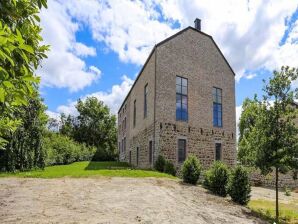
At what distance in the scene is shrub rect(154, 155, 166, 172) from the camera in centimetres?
1967

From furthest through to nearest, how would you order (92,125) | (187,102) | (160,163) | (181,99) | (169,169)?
(92,125)
(187,102)
(181,99)
(160,163)
(169,169)

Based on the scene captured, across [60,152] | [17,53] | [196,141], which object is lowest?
[60,152]

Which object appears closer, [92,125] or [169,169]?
[169,169]

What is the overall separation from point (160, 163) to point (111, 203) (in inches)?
398

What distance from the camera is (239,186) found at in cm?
1285

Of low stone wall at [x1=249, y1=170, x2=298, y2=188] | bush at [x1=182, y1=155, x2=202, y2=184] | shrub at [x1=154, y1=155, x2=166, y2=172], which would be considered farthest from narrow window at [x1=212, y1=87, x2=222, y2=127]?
bush at [x1=182, y1=155, x2=202, y2=184]

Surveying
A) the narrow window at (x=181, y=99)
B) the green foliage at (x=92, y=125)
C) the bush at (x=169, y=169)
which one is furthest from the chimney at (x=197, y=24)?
the green foliage at (x=92, y=125)

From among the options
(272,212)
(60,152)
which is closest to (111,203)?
(272,212)

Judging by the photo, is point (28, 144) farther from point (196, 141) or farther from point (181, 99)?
point (196, 141)

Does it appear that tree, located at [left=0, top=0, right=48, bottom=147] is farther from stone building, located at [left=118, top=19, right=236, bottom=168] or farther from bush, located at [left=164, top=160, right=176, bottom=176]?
stone building, located at [left=118, top=19, right=236, bottom=168]

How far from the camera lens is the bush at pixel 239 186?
12727 mm

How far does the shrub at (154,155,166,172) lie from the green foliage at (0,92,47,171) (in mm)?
8004

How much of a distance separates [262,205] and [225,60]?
1446 cm

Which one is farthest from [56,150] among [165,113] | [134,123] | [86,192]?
[86,192]
